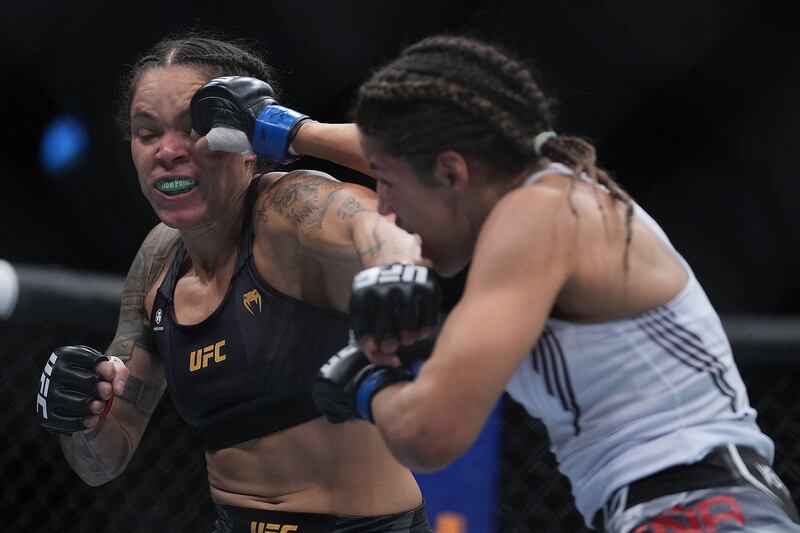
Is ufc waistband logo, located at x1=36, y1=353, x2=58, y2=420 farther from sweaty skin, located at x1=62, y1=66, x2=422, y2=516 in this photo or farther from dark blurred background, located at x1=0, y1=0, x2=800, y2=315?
dark blurred background, located at x1=0, y1=0, x2=800, y2=315

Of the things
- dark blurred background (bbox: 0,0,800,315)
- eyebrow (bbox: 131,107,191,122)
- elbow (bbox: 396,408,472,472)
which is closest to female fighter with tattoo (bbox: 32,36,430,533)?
eyebrow (bbox: 131,107,191,122)

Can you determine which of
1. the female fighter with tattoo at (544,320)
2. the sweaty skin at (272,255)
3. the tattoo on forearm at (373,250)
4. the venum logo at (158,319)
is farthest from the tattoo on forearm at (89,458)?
the female fighter with tattoo at (544,320)

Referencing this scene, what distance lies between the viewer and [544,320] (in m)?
1.04

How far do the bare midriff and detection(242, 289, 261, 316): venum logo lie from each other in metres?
0.20

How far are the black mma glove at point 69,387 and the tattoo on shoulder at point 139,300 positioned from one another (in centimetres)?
17

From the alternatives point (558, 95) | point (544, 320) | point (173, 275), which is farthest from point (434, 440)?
point (558, 95)

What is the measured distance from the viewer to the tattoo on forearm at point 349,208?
4.95 ft

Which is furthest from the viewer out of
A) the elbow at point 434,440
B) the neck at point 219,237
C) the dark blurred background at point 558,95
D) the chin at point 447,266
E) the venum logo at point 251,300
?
the dark blurred background at point 558,95

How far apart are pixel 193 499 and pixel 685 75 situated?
2013 mm

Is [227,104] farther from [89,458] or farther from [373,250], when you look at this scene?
[89,458]

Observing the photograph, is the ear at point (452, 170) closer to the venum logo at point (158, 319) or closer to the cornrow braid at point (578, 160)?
the cornrow braid at point (578, 160)

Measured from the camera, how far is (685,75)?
10.8 ft

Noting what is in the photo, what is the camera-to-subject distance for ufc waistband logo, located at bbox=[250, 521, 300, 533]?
159cm

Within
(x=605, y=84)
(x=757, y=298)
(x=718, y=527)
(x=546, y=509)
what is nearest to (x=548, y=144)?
(x=718, y=527)
